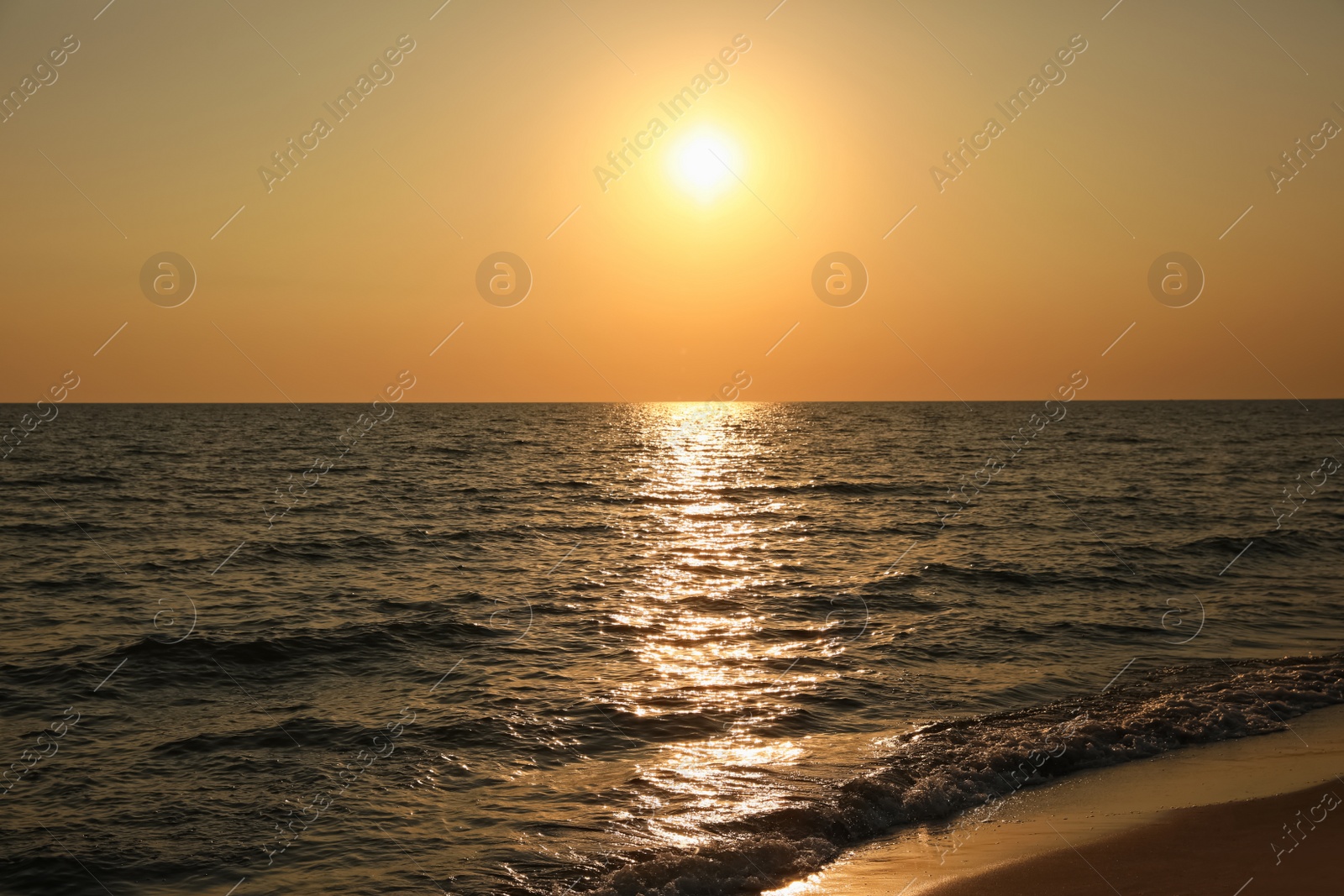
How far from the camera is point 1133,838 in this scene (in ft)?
28.1

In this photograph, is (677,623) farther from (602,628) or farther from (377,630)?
(377,630)

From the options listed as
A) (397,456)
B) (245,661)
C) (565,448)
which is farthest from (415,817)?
(565,448)

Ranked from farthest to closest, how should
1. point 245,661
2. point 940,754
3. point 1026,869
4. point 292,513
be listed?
point 292,513 < point 245,661 < point 940,754 < point 1026,869

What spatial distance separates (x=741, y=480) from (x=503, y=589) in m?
31.0

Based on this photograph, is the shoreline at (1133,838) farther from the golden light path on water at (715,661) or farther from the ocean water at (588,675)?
the golden light path on water at (715,661)

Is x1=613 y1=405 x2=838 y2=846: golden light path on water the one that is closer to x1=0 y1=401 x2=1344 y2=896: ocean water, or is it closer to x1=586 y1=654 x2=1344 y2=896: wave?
x1=0 y1=401 x2=1344 y2=896: ocean water

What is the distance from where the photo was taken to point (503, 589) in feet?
69.9

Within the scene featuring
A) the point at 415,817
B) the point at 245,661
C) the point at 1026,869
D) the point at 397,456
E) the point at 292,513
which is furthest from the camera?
the point at 397,456

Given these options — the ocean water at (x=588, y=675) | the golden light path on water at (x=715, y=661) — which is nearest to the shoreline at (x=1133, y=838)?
the ocean water at (x=588, y=675)

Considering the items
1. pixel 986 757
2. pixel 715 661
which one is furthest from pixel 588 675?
pixel 986 757

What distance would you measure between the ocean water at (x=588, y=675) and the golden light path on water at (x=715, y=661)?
74 millimetres

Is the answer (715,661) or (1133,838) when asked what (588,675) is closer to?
(715,661)

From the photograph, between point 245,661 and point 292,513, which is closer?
point 245,661

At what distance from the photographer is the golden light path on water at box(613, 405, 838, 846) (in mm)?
9984
